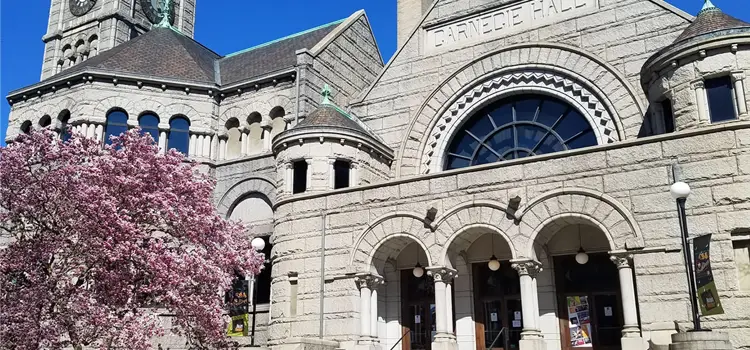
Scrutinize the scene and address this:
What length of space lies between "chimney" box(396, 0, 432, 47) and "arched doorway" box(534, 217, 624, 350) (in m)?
12.8

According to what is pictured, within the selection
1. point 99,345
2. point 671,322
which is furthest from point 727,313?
point 99,345

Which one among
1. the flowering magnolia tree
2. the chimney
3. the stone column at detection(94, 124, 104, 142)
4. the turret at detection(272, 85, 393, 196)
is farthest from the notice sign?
the stone column at detection(94, 124, 104, 142)

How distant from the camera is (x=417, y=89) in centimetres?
2544

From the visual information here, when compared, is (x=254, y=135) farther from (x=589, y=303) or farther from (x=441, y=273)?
(x=589, y=303)

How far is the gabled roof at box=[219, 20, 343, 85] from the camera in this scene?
30812 millimetres

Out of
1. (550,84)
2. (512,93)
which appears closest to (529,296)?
(550,84)

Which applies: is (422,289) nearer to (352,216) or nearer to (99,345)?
(352,216)

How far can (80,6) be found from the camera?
4800 cm

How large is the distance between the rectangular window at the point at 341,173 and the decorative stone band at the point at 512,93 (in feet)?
9.24

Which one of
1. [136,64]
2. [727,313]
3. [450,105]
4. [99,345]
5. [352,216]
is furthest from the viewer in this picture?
[136,64]

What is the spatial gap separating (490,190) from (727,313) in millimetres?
6281

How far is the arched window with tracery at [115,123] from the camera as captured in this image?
92.3 ft

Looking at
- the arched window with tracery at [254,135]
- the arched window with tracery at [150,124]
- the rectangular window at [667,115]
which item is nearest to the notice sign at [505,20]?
the rectangular window at [667,115]

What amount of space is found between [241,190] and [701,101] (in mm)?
16903
